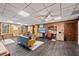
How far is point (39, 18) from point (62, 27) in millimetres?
2763

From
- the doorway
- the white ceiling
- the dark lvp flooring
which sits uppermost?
the white ceiling

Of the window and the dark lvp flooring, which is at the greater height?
the window

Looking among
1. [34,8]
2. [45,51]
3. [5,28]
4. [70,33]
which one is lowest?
[45,51]

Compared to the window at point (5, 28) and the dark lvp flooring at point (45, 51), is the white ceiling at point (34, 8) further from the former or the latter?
the dark lvp flooring at point (45, 51)

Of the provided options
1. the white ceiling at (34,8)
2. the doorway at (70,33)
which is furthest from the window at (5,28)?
the doorway at (70,33)

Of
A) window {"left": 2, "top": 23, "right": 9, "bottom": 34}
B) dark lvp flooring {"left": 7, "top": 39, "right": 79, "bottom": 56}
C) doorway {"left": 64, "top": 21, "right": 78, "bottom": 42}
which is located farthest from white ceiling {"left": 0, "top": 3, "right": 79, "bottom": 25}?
doorway {"left": 64, "top": 21, "right": 78, "bottom": 42}

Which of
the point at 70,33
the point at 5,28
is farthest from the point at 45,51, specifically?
the point at 70,33

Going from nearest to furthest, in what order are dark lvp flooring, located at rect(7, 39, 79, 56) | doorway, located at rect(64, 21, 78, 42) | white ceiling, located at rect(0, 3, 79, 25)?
white ceiling, located at rect(0, 3, 79, 25) → dark lvp flooring, located at rect(7, 39, 79, 56) → doorway, located at rect(64, 21, 78, 42)

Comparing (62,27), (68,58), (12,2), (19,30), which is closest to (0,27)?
(19,30)

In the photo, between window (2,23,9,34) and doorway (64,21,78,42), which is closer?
window (2,23,9,34)

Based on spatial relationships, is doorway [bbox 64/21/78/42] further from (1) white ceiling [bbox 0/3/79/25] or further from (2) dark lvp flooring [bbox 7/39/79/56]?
(1) white ceiling [bbox 0/3/79/25]

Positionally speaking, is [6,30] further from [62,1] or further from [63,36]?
[63,36]

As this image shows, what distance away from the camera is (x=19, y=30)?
186 centimetres

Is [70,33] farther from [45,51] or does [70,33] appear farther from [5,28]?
[5,28]
